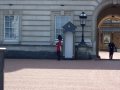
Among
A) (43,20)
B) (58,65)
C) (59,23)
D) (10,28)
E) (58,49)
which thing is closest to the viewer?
(58,65)

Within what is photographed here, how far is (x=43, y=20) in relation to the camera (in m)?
32.9

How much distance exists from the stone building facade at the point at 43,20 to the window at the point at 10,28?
245 mm

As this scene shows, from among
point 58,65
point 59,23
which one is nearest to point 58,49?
point 59,23

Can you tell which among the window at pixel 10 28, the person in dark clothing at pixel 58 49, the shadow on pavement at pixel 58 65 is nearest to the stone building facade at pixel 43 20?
the window at pixel 10 28

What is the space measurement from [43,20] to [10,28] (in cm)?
252

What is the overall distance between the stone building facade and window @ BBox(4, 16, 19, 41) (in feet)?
0.81

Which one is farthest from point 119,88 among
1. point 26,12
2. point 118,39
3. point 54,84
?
point 118,39

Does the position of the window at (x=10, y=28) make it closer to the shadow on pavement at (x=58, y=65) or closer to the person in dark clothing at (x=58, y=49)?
the person in dark clothing at (x=58, y=49)

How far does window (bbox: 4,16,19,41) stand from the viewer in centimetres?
3347

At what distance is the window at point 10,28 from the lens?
1318 inches

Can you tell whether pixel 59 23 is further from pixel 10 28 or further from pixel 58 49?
pixel 10 28

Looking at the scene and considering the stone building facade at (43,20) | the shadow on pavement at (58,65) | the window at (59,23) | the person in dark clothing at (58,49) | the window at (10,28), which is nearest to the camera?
the shadow on pavement at (58,65)

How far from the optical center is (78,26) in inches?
1288

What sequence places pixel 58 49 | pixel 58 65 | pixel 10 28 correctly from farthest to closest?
pixel 10 28 < pixel 58 49 < pixel 58 65
